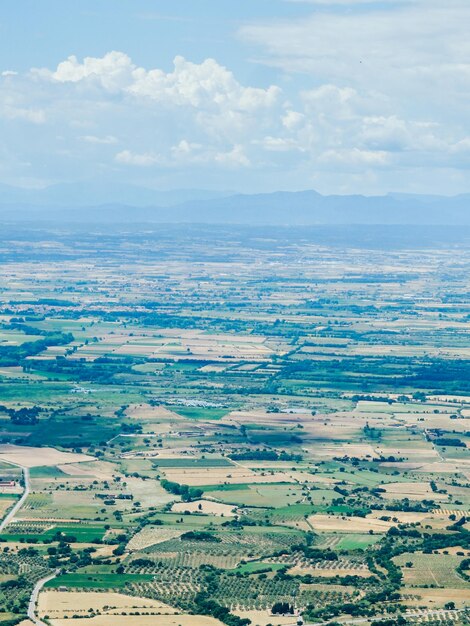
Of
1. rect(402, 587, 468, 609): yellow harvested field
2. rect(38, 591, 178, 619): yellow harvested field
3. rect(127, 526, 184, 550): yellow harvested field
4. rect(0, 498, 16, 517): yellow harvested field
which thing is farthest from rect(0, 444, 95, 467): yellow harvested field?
rect(402, 587, 468, 609): yellow harvested field

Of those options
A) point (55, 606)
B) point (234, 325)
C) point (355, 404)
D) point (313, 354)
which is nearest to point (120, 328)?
point (234, 325)

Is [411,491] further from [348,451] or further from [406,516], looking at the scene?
[348,451]

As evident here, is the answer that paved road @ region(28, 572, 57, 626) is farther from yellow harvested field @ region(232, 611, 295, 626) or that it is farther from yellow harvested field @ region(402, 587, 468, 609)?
yellow harvested field @ region(402, 587, 468, 609)

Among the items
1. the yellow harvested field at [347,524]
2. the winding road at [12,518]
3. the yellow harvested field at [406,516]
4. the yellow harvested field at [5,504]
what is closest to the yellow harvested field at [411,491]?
the yellow harvested field at [406,516]

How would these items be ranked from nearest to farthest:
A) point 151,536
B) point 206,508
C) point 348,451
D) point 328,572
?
point 328,572 < point 151,536 < point 206,508 < point 348,451

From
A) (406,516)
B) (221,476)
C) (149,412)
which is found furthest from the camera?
(149,412)

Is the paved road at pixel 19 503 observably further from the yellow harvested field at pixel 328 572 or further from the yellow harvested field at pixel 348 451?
the yellow harvested field at pixel 348 451

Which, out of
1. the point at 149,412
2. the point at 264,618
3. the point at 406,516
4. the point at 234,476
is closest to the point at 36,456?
the point at 234,476

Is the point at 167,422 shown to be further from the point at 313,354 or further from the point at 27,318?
the point at 27,318
